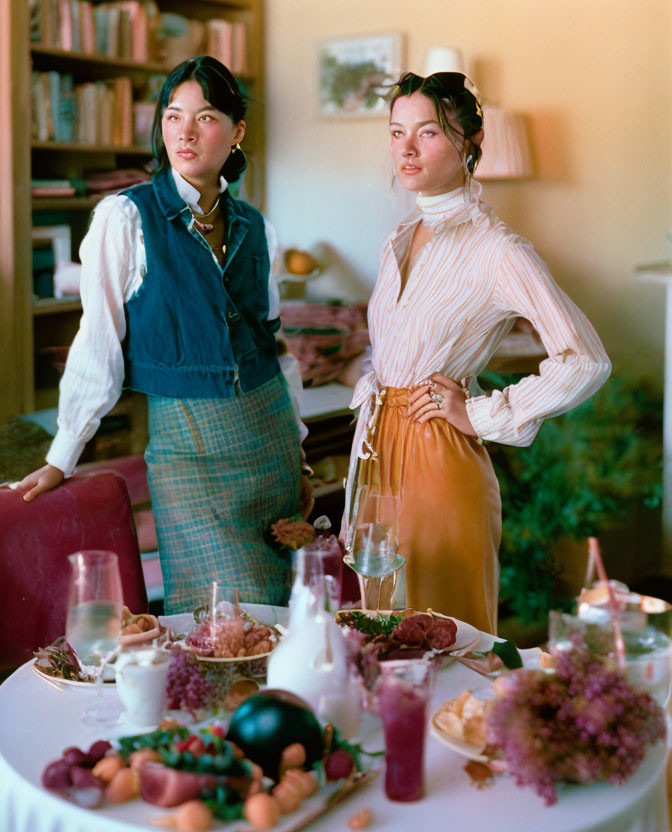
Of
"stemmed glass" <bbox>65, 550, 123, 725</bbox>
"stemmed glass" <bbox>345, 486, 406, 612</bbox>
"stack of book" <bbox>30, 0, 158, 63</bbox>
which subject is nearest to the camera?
"stemmed glass" <bbox>65, 550, 123, 725</bbox>

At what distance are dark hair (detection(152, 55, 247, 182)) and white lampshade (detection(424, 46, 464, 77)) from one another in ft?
6.21

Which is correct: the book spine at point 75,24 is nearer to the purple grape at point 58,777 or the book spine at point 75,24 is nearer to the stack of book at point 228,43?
the stack of book at point 228,43

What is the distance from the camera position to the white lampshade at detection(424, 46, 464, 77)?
3.79 m

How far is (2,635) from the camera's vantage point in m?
1.82

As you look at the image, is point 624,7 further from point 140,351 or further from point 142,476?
point 140,351

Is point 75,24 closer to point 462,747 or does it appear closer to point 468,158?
point 468,158

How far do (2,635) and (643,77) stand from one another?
295cm

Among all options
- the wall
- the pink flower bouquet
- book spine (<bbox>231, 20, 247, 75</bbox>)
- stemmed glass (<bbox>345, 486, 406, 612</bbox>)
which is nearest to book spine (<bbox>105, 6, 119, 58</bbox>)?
book spine (<bbox>231, 20, 247, 75</bbox>)

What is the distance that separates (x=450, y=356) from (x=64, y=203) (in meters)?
1.86

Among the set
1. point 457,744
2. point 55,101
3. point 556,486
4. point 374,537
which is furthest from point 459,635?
point 55,101

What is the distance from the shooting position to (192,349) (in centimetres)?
202

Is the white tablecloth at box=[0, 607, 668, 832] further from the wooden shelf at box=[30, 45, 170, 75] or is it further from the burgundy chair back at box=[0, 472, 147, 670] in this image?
the wooden shelf at box=[30, 45, 170, 75]

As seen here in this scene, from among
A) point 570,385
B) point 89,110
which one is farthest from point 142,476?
point 570,385

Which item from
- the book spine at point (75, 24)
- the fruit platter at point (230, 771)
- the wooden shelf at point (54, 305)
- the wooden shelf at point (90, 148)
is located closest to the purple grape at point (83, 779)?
the fruit platter at point (230, 771)
